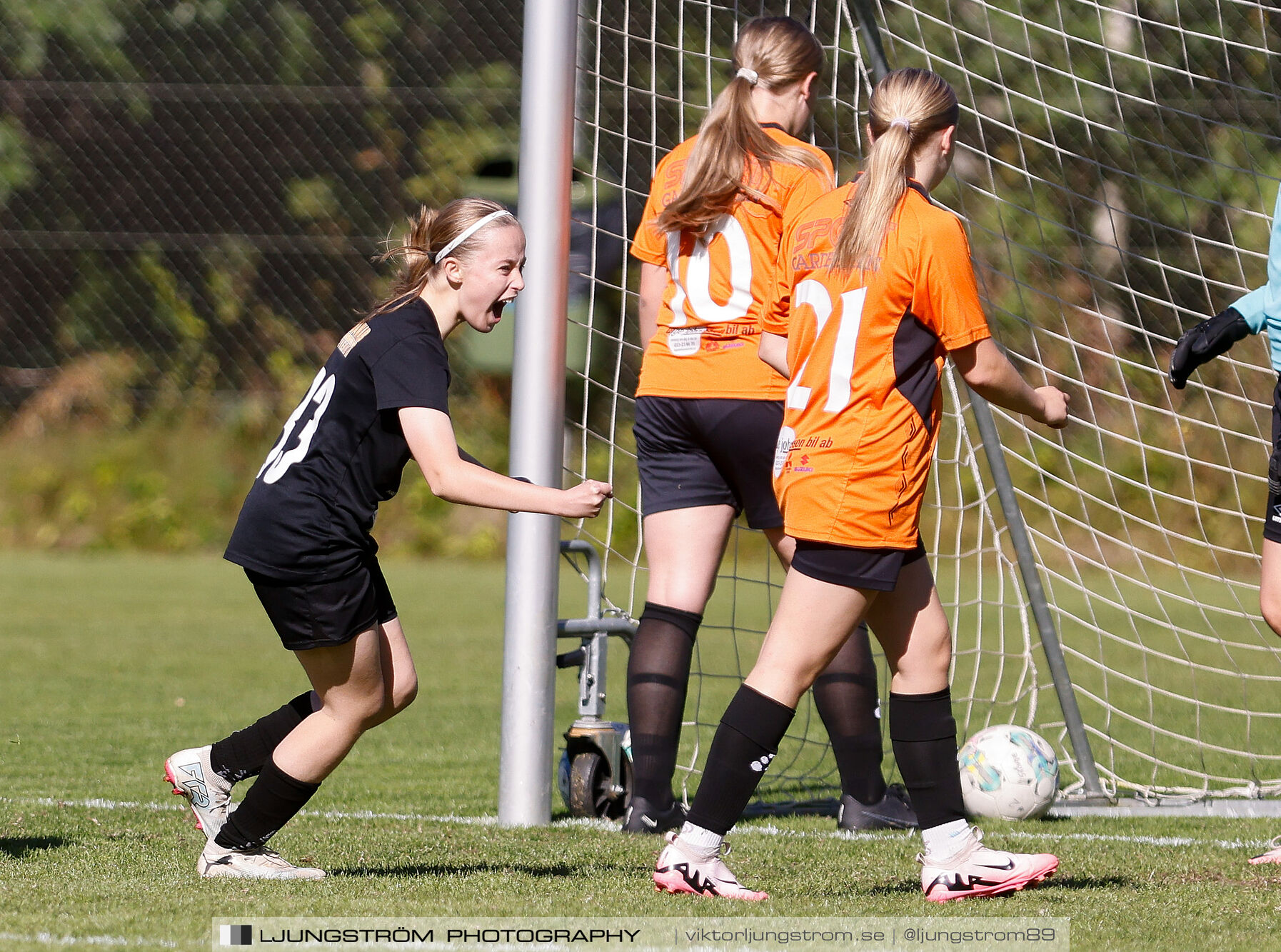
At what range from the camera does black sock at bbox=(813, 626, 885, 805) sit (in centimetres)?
405

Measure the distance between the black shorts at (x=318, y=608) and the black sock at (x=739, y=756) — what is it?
730 mm

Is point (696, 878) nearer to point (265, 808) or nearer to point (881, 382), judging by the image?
point (265, 808)

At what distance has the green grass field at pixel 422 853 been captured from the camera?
2.96 m

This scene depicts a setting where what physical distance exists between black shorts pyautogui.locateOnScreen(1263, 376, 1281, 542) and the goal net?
1.08 m

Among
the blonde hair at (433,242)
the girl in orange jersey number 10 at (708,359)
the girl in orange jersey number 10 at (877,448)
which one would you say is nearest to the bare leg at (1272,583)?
the girl in orange jersey number 10 at (877,448)

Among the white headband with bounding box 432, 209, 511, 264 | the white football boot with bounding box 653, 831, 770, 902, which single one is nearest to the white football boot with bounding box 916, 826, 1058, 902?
the white football boot with bounding box 653, 831, 770, 902

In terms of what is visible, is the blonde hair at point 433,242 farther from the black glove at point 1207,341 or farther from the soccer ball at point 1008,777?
the soccer ball at point 1008,777

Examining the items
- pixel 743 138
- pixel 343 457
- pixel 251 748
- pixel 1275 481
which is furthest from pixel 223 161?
pixel 1275 481

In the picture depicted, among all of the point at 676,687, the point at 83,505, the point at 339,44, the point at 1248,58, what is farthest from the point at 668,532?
the point at 339,44

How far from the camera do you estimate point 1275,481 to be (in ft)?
11.4

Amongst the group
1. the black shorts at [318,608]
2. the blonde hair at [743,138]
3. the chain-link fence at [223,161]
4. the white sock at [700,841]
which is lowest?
the white sock at [700,841]

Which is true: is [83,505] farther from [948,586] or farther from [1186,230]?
[1186,230]

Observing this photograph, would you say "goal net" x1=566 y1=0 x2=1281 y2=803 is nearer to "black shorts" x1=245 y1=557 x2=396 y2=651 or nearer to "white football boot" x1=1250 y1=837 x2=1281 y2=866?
"white football boot" x1=1250 y1=837 x2=1281 y2=866

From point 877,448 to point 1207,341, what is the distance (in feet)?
2.94
